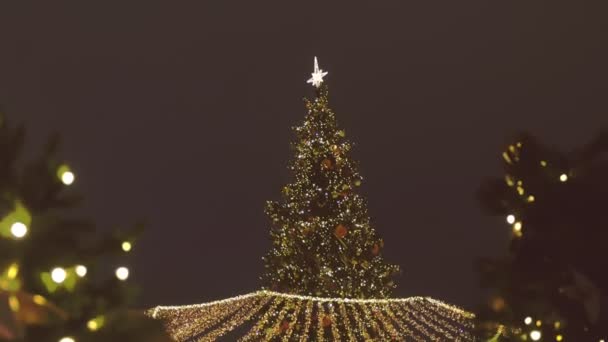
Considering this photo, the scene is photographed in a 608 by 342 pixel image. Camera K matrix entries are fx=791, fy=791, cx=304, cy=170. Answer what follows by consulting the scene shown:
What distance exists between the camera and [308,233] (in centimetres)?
945

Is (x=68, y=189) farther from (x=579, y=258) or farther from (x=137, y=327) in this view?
(x=579, y=258)

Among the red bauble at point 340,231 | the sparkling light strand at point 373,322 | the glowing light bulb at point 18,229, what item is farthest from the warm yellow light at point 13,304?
the red bauble at point 340,231

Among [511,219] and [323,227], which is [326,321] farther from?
[511,219]

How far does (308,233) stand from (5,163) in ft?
23.6

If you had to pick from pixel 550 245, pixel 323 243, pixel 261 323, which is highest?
pixel 323 243

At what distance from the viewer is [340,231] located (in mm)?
9414

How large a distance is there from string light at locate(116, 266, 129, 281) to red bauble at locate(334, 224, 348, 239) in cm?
690

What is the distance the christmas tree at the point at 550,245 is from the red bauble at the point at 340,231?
6.31m

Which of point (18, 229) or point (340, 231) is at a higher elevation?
point (340, 231)

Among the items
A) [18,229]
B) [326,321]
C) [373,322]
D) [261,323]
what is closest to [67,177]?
[18,229]

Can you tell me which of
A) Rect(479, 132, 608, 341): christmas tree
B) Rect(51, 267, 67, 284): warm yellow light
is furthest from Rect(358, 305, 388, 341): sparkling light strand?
Rect(51, 267, 67, 284): warm yellow light

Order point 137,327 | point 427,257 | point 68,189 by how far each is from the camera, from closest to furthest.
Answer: point 137,327
point 68,189
point 427,257

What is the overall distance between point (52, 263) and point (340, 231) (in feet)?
23.6

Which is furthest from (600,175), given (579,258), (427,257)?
(427,257)
